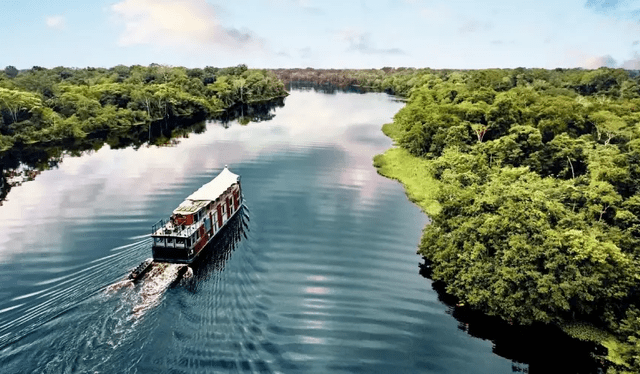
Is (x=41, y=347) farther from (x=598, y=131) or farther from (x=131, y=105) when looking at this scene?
(x=131, y=105)

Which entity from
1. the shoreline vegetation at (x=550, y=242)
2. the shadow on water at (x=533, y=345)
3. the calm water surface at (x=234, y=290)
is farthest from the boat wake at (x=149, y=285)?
the shadow on water at (x=533, y=345)

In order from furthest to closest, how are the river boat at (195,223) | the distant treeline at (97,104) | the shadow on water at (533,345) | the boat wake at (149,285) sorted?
the distant treeline at (97,104) → the river boat at (195,223) → the boat wake at (149,285) → the shadow on water at (533,345)

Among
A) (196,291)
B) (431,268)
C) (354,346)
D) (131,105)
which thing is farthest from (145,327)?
(131,105)

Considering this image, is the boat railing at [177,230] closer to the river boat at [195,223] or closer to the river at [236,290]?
the river boat at [195,223]

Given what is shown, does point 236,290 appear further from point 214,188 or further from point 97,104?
point 97,104

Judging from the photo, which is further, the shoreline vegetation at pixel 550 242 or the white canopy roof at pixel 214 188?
the white canopy roof at pixel 214 188

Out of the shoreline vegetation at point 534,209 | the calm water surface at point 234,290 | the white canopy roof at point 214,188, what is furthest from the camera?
the white canopy roof at point 214,188
